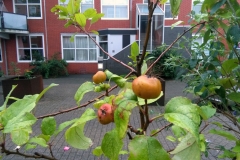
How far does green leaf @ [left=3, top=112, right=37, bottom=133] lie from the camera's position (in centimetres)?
52

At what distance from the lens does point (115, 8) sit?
14875mm

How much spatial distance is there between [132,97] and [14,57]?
53.7ft

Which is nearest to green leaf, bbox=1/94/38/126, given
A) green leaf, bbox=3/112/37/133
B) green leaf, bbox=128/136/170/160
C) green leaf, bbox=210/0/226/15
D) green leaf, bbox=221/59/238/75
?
green leaf, bbox=3/112/37/133

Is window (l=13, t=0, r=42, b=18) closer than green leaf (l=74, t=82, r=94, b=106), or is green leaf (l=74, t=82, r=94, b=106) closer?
green leaf (l=74, t=82, r=94, b=106)

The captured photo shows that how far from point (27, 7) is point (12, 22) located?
Answer: 1.94 metres

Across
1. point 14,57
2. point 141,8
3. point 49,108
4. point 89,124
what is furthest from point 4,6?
point 89,124

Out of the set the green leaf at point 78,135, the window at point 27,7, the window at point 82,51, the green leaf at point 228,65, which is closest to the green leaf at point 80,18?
the green leaf at point 78,135

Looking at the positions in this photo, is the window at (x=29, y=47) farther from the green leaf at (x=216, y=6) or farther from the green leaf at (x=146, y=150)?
the green leaf at (x=146, y=150)

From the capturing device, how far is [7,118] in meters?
0.57

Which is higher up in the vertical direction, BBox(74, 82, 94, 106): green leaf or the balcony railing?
the balcony railing

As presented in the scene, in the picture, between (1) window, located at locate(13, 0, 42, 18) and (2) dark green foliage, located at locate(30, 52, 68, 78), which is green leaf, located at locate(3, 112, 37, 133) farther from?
(1) window, located at locate(13, 0, 42, 18)

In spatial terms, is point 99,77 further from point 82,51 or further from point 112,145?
point 82,51

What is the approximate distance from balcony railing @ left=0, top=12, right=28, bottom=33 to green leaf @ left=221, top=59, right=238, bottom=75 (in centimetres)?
1429

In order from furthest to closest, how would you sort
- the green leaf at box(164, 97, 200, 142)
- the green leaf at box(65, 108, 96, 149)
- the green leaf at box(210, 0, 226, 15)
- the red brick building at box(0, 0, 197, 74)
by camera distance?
the red brick building at box(0, 0, 197, 74) < the green leaf at box(210, 0, 226, 15) < the green leaf at box(65, 108, 96, 149) < the green leaf at box(164, 97, 200, 142)
